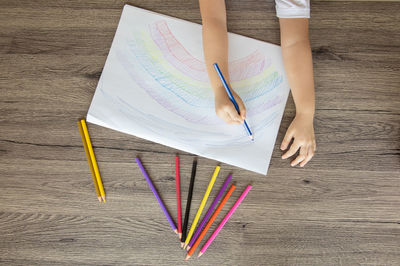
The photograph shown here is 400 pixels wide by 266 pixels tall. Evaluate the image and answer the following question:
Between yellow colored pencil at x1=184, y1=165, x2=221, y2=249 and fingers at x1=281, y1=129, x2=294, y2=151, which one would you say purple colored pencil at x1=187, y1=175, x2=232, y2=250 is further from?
fingers at x1=281, y1=129, x2=294, y2=151

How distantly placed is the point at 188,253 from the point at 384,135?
43 centimetres

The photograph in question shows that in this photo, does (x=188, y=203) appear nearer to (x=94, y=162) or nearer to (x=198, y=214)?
(x=198, y=214)

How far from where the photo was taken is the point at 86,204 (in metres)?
0.52

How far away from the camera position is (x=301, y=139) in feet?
1.74

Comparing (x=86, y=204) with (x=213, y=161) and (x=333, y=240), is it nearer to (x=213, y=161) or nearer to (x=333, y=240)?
(x=213, y=161)

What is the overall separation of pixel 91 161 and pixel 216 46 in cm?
33

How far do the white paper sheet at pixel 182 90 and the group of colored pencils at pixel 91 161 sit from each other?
2 centimetres

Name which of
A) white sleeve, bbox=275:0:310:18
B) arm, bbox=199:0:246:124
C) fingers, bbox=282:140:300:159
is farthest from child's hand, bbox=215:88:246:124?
white sleeve, bbox=275:0:310:18

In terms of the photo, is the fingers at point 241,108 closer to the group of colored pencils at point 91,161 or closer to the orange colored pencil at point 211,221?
the orange colored pencil at point 211,221

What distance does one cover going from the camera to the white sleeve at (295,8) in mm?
577

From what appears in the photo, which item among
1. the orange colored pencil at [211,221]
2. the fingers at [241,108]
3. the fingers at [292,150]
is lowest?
the orange colored pencil at [211,221]

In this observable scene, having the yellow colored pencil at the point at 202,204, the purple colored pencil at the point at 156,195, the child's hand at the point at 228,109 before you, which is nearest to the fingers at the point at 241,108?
the child's hand at the point at 228,109

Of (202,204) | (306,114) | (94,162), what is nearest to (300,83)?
(306,114)

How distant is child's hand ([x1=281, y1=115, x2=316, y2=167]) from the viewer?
0.53 meters
